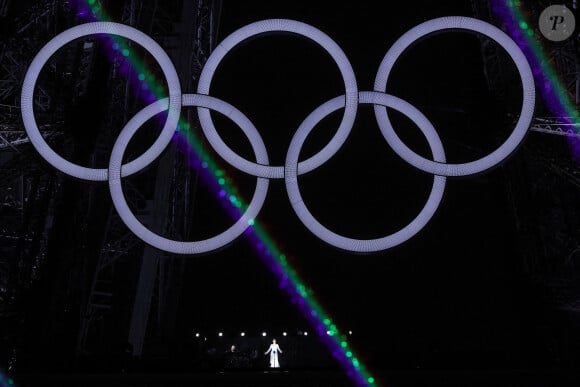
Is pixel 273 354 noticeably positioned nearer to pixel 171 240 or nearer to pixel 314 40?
pixel 171 240

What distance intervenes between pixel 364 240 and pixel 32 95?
502 cm

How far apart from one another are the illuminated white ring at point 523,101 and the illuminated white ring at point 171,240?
1.97 metres

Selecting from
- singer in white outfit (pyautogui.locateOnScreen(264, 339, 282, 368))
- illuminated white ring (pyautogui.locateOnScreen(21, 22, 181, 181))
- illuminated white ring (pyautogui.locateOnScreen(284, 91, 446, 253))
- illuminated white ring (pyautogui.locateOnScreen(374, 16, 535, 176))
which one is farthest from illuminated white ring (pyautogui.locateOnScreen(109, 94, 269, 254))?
singer in white outfit (pyautogui.locateOnScreen(264, 339, 282, 368))

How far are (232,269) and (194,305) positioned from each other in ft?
4.45

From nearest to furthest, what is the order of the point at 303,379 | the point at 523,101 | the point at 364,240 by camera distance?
the point at 303,379 → the point at 364,240 → the point at 523,101

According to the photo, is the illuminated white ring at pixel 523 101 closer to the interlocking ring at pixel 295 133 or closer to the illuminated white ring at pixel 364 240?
the interlocking ring at pixel 295 133

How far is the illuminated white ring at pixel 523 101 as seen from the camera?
Result: 306 inches

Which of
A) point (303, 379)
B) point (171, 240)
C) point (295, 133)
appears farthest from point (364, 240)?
point (171, 240)

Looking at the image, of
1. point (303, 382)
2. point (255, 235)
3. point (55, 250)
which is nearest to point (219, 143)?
point (55, 250)

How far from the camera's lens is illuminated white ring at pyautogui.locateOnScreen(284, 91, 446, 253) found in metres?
7.68

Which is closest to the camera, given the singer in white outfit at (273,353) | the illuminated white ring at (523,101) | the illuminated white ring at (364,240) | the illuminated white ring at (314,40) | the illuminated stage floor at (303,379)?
the illuminated stage floor at (303,379)

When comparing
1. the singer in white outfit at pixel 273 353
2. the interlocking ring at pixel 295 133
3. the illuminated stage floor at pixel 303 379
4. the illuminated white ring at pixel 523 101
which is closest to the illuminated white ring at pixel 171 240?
the interlocking ring at pixel 295 133

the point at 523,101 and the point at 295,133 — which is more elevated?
the point at 523,101

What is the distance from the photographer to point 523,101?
25.9 ft
